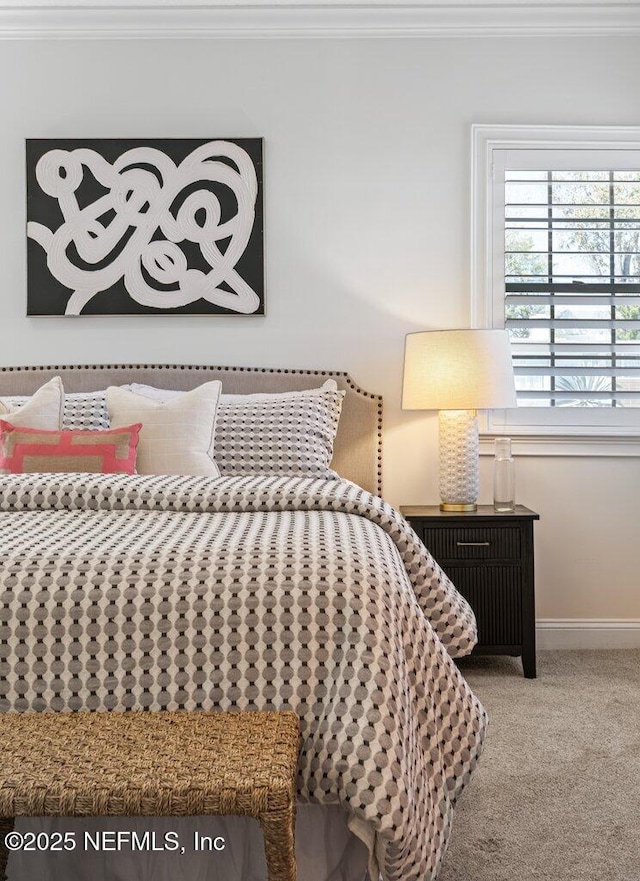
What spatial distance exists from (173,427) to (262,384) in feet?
2.15

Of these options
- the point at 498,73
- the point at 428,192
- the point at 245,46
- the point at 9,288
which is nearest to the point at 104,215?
the point at 9,288

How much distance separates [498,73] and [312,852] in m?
3.04

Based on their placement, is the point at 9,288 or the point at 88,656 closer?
the point at 88,656

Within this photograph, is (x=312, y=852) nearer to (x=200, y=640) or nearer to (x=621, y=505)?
(x=200, y=640)

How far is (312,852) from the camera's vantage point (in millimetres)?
1521

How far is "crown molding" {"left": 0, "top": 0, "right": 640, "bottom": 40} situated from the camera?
3379mm

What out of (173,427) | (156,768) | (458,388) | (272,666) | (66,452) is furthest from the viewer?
(458,388)

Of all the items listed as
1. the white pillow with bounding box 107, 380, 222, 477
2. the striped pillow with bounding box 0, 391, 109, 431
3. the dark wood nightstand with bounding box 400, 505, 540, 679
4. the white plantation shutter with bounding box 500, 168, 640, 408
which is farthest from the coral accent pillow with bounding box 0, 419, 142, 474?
the white plantation shutter with bounding box 500, 168, 640, 408

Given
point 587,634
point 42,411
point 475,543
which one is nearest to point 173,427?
point 42,411

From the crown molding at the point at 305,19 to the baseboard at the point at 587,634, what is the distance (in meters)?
2.39

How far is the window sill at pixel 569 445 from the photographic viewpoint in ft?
11.4

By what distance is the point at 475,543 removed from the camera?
308 cm

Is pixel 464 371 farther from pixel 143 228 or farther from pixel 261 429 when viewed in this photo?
pixel 143 228

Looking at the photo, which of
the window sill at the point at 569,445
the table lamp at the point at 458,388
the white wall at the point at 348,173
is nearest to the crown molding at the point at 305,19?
the white wall at the point at 348,173
